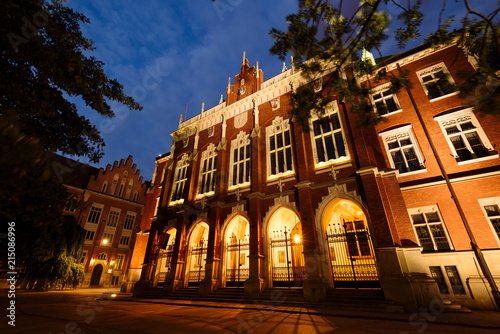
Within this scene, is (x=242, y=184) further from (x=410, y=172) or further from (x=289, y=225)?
(x=410, y=172)

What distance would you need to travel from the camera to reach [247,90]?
59.6 feet

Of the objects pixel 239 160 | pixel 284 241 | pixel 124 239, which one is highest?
pixel 239 160

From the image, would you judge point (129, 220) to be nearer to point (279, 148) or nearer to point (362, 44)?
point (279, 148)

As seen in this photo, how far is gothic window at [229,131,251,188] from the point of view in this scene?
14766 mm

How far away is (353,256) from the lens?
43.2 ft

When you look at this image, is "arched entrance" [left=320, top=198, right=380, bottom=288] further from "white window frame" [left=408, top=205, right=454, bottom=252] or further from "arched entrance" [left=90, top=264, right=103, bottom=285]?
"arched entrance" [left=90, top=264, right=103, bottom=285]

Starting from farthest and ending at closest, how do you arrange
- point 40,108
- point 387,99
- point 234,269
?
point 234,269 → point 387,99 → point 40,108

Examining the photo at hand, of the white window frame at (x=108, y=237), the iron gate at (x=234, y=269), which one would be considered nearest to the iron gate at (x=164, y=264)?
the iron gate at (x=234, y=269)

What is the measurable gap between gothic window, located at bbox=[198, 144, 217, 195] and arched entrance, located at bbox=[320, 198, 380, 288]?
8488 millimetres

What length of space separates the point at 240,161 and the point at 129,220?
84.7 feet

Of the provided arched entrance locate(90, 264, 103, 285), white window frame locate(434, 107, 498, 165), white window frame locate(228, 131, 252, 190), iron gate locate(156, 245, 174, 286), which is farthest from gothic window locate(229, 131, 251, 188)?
arched entrance locate(90, 264, 103, 285)

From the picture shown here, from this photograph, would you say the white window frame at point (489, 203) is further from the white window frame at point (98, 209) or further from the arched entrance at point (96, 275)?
the arched entrance at point (96, 275)

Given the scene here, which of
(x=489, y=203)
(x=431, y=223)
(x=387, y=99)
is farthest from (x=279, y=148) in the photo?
(x=489, y=203)

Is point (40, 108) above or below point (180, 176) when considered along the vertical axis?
below
